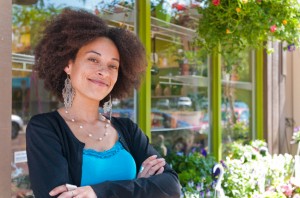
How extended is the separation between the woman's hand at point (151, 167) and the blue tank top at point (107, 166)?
1.7 inches

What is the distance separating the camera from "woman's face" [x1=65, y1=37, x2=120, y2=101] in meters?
1.60

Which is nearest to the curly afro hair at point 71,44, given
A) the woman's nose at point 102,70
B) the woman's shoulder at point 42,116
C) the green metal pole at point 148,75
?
the woman's nose at point 102,70

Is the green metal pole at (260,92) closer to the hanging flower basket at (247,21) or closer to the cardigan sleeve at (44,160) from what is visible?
the hanging flower basket at (247,21)

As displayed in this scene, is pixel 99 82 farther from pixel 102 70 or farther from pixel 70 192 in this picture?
pixel 70 192

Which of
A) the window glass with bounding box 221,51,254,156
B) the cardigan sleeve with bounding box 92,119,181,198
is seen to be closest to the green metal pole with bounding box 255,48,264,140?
the window glass with bounding box 221,51,254,156

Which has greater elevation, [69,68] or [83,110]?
[69,68]

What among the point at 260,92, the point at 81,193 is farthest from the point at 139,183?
the point at 260,92

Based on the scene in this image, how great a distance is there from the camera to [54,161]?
1.41m

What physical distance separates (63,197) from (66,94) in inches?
19.5

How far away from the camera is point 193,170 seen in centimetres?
304

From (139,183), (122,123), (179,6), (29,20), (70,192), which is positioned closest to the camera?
(70,192)

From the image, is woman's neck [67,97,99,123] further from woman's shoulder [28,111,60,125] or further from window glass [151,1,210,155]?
window glass [151,1,210,155]

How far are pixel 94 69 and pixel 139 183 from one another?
0.48 meters

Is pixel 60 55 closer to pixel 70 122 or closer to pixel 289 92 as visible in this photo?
pixel 70 122
